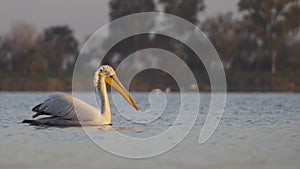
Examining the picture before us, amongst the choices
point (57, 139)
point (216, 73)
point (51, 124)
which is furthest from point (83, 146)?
point (216, 73)

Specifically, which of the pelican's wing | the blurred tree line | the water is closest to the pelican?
the pelican's wing

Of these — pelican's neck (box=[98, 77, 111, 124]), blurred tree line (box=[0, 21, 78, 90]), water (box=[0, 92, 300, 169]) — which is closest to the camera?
water (box=[0, 92, 300, 169])

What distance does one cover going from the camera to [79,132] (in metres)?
11.5

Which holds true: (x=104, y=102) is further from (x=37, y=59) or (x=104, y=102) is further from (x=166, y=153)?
(x=37, y=59)

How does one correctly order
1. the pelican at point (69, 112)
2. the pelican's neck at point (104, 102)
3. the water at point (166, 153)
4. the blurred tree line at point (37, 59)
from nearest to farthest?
the water at point (166, 153)
the pelican at point (69, 112)
the pelican's neck at point (104, 102)
the blurred tree line at point (37, 59)

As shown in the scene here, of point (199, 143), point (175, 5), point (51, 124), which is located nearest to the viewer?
point (199, 143)

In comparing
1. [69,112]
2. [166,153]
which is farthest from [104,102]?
[166,153]

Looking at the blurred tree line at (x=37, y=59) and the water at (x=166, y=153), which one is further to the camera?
the blurred tree line at (x=37, y=59)

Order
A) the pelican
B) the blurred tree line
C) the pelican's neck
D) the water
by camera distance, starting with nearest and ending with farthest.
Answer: the water → the pelican → the pelican's neck → the blurred tree line

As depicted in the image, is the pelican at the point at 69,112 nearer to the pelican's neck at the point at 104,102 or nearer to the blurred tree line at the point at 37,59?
the pelican's neck at the point at 104,102

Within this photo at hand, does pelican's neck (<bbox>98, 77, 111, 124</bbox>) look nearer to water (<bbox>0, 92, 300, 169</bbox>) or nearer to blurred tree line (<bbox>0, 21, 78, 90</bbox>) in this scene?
water (<bbox>0, 92, 300, 169</bbox>)

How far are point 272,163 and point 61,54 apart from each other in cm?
5003

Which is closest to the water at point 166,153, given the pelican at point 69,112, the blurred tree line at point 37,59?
the pelican at point 69,112

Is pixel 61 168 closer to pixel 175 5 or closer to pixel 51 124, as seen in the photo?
pixel 51 124
